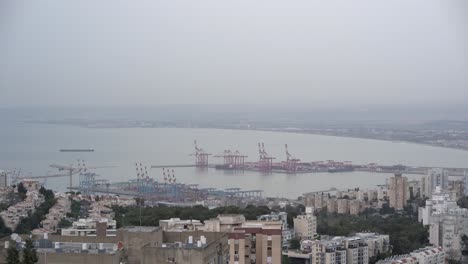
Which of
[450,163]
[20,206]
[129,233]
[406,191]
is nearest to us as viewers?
[129,233]

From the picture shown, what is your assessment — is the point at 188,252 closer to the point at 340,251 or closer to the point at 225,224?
the point at 225,224

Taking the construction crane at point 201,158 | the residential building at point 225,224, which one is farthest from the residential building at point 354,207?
the construction crane at point 201,158

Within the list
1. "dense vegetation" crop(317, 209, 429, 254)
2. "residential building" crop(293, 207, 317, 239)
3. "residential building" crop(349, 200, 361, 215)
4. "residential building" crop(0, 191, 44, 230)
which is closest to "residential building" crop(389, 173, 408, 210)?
"residential building" crop(349, 200, 361, 215)

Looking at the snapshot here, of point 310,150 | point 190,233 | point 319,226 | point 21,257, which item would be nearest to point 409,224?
Answer: point 319,226

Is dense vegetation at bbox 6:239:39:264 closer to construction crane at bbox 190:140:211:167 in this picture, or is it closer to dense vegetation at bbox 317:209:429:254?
dense vegetation at bbox 317:209:429:254

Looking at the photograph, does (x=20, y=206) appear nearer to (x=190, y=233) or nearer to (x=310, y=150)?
(x=190, y=233)

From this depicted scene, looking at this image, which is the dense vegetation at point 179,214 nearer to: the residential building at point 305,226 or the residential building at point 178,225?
the residential building at point 305,226
